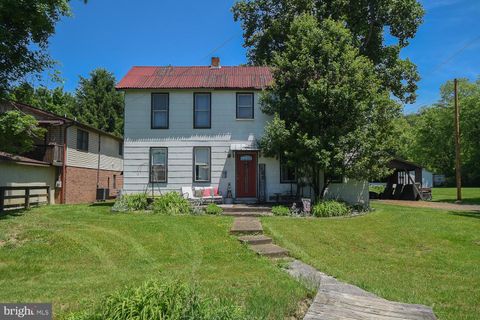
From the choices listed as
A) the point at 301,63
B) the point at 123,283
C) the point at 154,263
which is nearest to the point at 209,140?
the point at 301,63

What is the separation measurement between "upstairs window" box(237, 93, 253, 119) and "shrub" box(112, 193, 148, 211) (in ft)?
18.4

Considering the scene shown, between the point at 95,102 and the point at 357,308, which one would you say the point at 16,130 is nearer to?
the point at 357,308

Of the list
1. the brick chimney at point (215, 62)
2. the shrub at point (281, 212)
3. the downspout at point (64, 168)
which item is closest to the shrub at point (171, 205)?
the shrub at point (281, 212)

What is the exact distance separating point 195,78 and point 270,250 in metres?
11.6

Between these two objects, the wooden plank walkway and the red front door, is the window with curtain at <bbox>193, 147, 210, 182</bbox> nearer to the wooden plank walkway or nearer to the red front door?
the red front door

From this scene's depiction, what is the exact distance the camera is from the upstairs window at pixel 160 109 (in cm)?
1766

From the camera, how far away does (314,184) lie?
16219 millimetres

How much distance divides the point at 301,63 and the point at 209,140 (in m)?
5.24

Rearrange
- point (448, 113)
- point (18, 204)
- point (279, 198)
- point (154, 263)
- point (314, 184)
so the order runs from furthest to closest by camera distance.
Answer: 1. point (448, 113)
2. point (18, 204)
3. point (279, 198)
4. point (314, 184)
5. point (154, 263)

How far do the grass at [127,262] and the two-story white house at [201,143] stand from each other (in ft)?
15.2

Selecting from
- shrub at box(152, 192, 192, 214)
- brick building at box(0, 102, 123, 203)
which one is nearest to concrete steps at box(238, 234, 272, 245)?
shrub at box(152, 192, 192, 214)

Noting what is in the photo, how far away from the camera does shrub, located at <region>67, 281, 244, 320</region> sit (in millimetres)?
3889

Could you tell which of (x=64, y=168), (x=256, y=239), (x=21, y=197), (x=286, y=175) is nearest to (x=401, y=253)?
(x=256, y=239)

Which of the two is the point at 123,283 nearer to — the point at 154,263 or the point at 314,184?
the point at 154,263
